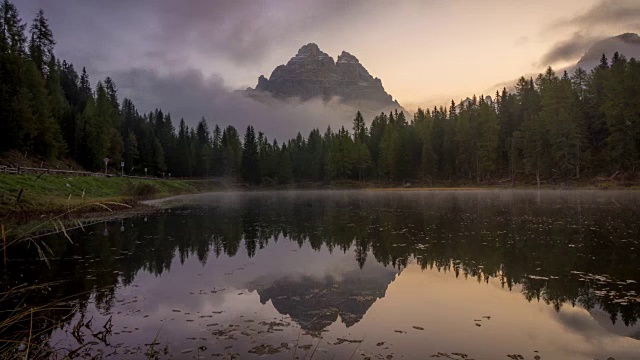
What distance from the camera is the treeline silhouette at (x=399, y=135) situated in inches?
2486

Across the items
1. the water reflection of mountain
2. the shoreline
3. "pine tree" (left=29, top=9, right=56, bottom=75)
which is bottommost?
the water reflection of mountain

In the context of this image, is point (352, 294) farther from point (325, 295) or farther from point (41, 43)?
point (41, 43)

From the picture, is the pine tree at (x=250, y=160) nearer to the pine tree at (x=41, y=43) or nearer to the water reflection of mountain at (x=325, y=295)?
the pine tree at (x=41, y=43)

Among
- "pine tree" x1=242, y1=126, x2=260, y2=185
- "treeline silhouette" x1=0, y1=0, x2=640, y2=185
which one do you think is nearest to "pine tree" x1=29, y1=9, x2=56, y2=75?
"treeline silhouette" x1=0, y1=0, x2=640, y2=185

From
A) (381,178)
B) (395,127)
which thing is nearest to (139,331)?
(381,178)

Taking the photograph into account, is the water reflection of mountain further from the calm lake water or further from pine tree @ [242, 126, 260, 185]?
pine tree @ [242, 126, 260, 185]

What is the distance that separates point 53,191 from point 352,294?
38824 millimetres

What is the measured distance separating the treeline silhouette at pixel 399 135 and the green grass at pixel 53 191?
1429cm

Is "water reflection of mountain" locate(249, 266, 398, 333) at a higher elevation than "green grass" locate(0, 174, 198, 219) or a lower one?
lower

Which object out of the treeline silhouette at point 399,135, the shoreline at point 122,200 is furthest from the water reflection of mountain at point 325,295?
the treeline silhouette at point 399,135

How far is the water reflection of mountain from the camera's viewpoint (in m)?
10.1

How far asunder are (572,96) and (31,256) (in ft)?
309

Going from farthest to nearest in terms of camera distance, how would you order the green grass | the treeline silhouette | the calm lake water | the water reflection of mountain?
1. the treeline silhouette
2. the green grass
3. the water reflection of mountain
4. the calm lake water

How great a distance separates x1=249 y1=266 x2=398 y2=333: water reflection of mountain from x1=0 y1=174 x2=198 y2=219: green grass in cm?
628
